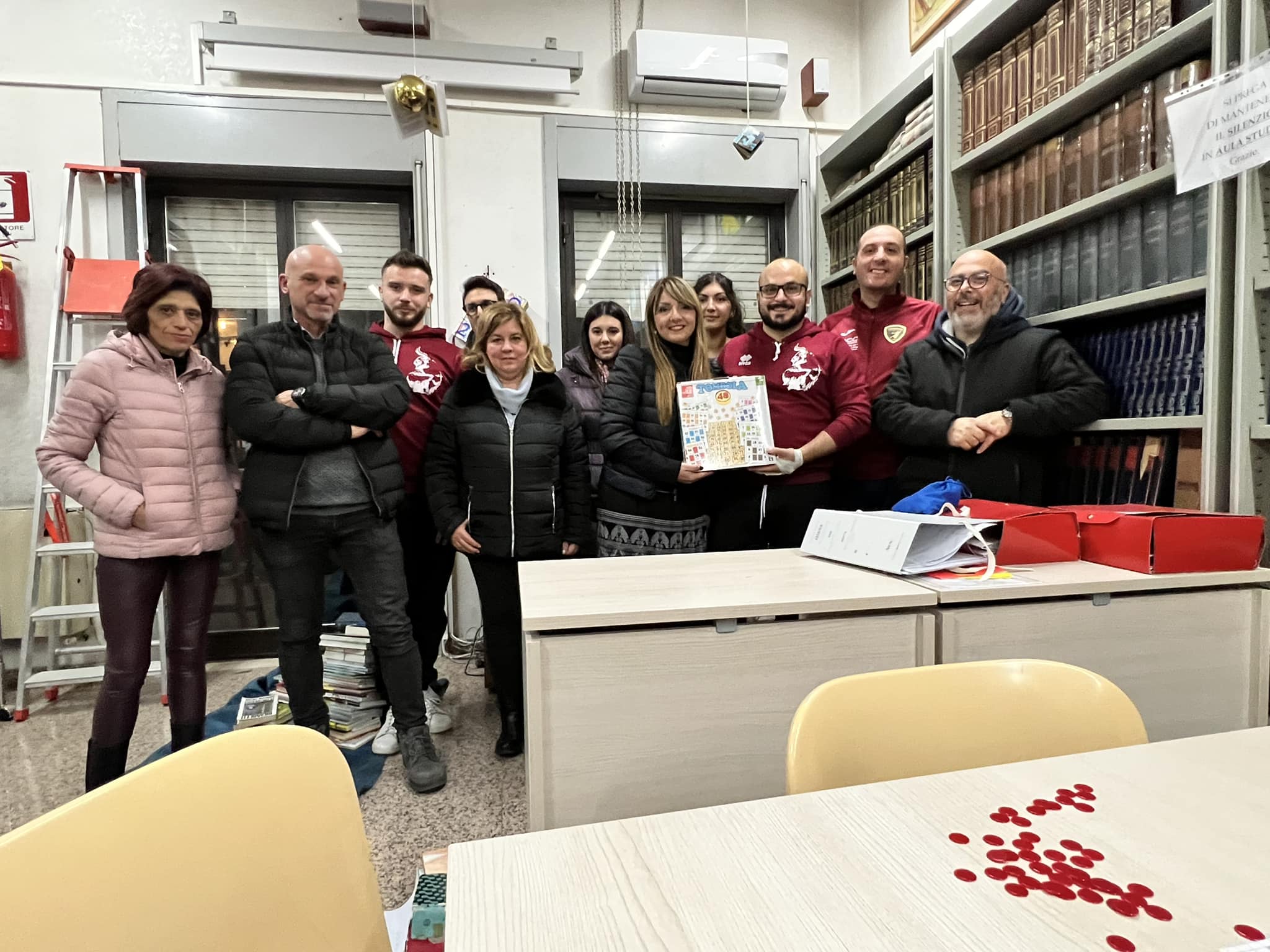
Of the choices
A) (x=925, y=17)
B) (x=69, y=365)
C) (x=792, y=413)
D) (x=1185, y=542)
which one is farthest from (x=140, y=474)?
(x=925, y=17)

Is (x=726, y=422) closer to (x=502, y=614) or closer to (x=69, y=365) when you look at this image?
(x=502, y=614)

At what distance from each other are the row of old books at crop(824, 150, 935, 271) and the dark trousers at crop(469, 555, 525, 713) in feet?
7.04

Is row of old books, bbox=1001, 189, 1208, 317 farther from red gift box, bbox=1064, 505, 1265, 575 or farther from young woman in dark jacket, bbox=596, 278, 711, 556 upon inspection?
young woman in dark jacket, bbox=596, 278, 711, 556

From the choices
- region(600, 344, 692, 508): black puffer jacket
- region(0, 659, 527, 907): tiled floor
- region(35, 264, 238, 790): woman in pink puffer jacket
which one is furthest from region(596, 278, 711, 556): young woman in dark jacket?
region(35, 264, 238, 790): woman in pink puffer jacket

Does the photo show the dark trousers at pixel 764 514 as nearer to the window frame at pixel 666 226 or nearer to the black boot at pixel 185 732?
the black boot at pixel 185 732

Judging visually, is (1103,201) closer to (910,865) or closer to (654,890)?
(910,865)

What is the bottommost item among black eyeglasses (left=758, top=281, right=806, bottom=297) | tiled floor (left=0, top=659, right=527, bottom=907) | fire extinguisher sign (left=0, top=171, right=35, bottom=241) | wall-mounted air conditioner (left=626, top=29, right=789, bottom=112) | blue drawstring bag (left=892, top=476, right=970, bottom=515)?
tiled floor (left=0, top=659, right=527, bottom=907)

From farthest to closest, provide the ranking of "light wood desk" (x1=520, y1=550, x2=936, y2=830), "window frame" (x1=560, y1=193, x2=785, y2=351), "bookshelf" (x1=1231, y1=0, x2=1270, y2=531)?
"window frame" (x1=560, y1=193, x2=785, y2=351) < "bookshelf" (x1=1231, y1=0, x2=1270, y2=531) < "light wood desk" (x1=520, y1=550, x2=936, y2=830)

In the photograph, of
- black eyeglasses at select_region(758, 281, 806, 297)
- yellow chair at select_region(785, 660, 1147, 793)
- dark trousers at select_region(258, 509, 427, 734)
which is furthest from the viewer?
black eyeglasses at select_region(758, 281, 806, 297)

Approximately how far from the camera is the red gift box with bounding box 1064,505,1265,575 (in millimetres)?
1389

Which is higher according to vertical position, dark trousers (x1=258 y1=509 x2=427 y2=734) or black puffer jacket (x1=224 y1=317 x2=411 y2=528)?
black puffer jacket (x1=224 y1=317 x2=411 y2=528)

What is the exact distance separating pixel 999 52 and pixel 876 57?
1.28m

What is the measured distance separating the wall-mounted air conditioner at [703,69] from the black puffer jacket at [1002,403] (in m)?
2.01

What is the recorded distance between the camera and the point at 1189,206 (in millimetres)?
1810
